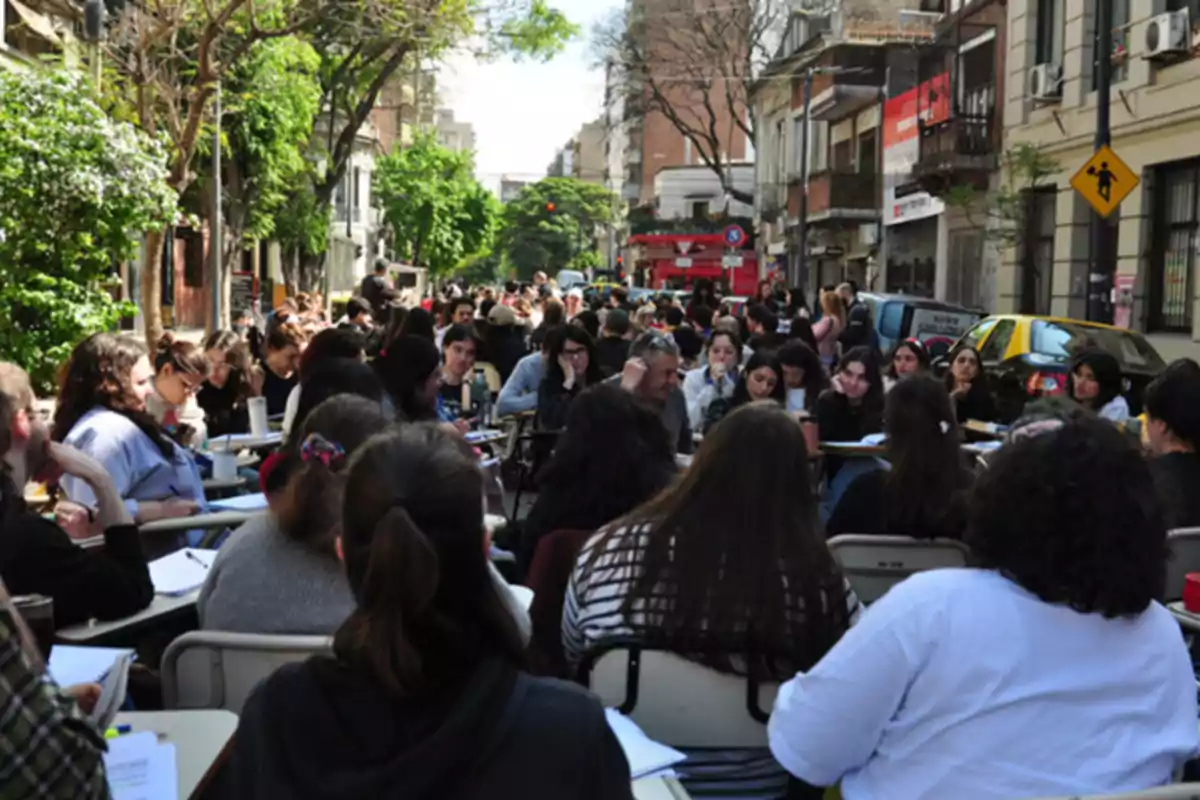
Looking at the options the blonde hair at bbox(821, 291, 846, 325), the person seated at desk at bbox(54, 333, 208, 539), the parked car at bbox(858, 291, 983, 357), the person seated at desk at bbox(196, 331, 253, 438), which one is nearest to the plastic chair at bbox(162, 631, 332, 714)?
the person seated at desk at bbox(54, 333, 208, 539)

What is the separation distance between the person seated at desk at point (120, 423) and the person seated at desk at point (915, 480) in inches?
109

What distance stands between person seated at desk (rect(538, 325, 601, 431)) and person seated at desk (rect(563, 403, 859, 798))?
18.9 ft

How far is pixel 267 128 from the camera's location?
31594 mm

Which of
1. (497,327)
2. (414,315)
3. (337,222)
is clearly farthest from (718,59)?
(414,315)

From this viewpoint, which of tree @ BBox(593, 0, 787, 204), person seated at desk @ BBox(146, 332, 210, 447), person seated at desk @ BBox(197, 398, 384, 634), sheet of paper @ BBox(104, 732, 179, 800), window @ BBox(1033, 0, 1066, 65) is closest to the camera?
sheet of paper @ BBox(104, 732, 179, 800)

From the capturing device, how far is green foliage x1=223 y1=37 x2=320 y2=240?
89.0 feet

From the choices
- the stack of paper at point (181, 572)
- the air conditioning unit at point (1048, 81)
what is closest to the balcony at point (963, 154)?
the air conditioning unit at point (1048, 81)

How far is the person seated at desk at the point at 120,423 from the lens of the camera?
229 inches

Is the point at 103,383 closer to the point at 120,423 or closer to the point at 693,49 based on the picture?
the point at 120,423

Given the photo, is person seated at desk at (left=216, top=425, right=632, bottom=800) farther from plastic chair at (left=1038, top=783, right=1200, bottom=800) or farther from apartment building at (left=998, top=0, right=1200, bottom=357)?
apartment building at (left=998, top=0, right=1200, bottom=357)

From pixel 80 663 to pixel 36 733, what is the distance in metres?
1.47

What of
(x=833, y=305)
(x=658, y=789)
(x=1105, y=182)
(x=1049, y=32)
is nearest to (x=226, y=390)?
(x=658, y=789)

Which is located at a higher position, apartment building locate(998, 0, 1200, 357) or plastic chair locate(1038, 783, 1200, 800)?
apartment building locate(998, 0, 1200, 357)

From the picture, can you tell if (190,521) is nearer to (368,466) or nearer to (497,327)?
(368,466)
